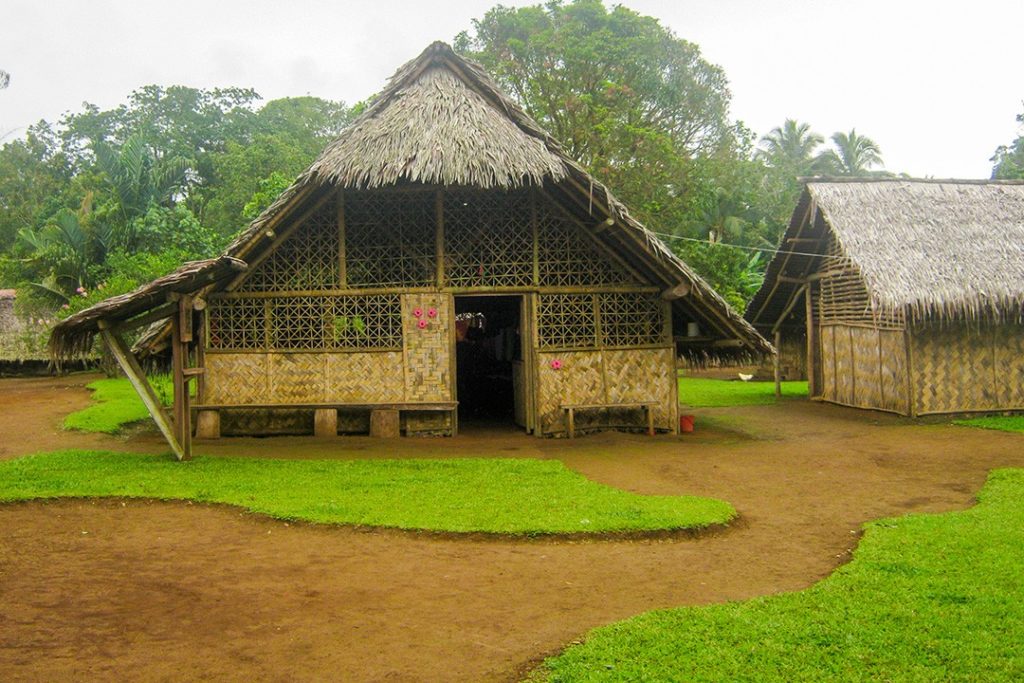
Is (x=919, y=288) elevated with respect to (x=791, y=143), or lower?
lower

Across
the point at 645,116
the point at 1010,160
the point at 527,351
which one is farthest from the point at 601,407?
the point at 1010,160

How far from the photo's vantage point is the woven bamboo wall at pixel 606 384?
1131 centimetres

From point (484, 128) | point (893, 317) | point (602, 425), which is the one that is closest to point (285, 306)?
point (484, 128)

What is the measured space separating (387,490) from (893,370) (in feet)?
31.0

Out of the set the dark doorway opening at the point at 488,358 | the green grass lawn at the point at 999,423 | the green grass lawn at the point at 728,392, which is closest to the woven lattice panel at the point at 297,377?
the dark doorway opening at the point at 488,358

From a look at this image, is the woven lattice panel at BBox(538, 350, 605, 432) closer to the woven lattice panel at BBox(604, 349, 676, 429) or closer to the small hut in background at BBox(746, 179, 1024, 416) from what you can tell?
the woven lattice panel at BBox(604, 349, 676, 429)

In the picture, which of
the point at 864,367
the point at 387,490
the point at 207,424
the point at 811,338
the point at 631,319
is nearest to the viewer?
the point at 387,490

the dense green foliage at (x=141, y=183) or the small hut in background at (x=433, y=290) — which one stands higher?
the dense green foliage at (x=141, y=183)

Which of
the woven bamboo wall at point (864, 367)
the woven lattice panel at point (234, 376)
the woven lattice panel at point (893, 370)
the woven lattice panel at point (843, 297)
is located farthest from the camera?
the woven lattice panel at point (843, 297)

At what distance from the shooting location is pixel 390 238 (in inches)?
443

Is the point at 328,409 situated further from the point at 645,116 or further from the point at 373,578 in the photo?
the point at 645,116

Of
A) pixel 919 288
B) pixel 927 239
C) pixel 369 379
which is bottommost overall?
pixel 369 379

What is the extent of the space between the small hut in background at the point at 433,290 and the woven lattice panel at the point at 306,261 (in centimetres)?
2

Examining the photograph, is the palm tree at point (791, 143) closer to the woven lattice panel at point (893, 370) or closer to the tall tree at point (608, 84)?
the tall tree at point (608, 84)
